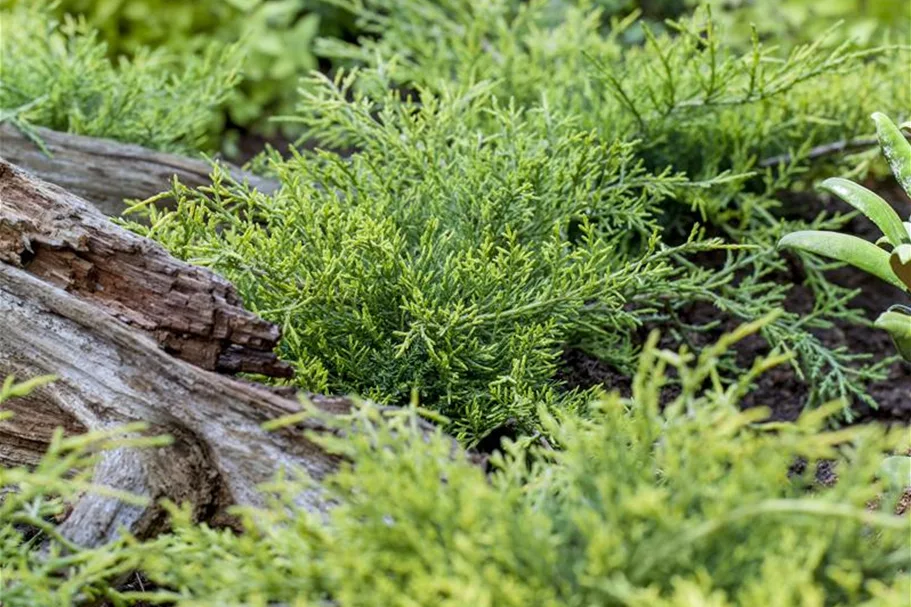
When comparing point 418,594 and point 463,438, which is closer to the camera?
point 418,594

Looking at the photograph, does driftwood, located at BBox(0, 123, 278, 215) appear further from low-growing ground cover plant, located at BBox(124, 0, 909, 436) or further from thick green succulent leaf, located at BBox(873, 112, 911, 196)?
thick green succulent leaf, located at BBox(873, 112, 911, 196)

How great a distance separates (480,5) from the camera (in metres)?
3.59

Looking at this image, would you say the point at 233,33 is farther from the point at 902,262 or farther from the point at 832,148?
the point at 902,262

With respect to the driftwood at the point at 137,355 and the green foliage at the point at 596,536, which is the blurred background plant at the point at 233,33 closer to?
the driftwood at the point at 137,355

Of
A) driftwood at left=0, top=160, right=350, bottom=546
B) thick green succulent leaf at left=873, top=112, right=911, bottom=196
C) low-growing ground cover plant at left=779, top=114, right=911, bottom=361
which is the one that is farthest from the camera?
thick green succulent leaf at left=873, top=112, right=911, bottom=196

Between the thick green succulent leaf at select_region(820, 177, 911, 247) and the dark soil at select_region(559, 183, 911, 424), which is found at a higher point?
the thick green succulent leaf at select_region(820, 177, 911, 247)

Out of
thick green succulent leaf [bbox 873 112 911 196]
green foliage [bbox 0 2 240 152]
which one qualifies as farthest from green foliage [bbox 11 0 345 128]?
thick green succulent leaf [bbox 873 112 911 196]

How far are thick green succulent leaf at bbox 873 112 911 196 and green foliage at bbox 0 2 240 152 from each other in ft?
6.34

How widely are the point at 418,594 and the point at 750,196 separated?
2.09m

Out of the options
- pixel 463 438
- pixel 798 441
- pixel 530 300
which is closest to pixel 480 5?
pixel 530 300

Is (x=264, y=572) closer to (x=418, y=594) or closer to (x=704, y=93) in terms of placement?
(x=418, y=594)

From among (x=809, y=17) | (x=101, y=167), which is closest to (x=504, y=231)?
(x=101, y=167)

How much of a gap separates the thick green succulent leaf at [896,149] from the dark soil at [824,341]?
786 mm

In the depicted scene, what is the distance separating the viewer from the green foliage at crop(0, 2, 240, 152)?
126 inches
